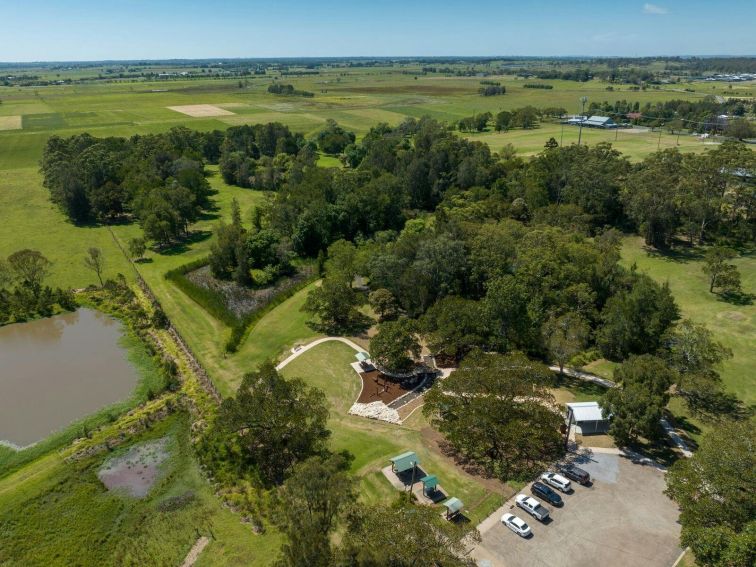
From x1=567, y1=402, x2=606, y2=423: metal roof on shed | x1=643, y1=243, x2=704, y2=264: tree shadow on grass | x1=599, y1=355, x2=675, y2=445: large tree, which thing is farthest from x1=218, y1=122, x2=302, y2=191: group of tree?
x1=599, y1=355, x2=675, y2=445: large tree

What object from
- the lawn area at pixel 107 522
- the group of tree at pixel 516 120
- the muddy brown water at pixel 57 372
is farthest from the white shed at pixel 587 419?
the group of tree at pixel 516 120

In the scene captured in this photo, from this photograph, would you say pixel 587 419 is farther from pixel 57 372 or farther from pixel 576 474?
pixel 57 372

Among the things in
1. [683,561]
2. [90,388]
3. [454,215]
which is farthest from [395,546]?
[454,215]

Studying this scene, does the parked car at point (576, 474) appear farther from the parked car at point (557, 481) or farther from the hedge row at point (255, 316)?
the hedge row at point (255, 316)

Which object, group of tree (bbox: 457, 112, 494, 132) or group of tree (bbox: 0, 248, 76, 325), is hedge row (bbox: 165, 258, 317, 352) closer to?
group of tree (bbox: 0, 248, 76, 325)

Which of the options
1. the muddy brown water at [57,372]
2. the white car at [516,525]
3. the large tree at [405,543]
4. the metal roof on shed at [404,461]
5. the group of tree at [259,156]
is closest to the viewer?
the large tree at [405,543]

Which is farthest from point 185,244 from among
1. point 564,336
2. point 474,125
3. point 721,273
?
point 474,125

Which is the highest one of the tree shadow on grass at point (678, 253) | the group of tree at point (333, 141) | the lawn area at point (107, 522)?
the group of tree at point (333, 141)
